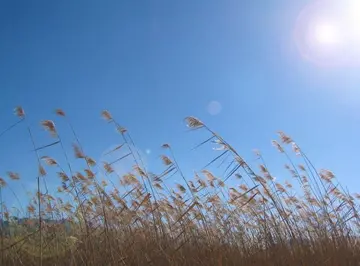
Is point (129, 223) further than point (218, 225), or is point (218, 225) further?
point (218, 225)

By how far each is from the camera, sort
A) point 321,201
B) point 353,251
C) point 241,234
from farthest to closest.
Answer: point 321,201 < point 241,234 < point 353,251

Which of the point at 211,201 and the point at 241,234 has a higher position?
the point at 211,201

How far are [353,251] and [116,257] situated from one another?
7.57 ft

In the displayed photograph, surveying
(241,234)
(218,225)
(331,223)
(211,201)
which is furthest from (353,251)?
(211,201)

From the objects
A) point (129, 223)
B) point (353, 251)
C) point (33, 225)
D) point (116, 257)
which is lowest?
point (353, 251)

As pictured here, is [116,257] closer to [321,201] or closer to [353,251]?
[353,251]

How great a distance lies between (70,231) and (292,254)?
3.01 m

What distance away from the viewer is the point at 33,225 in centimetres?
557

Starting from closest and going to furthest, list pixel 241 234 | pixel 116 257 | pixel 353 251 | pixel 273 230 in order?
pixel 116 257, pixel 353 251, pixel 273 230, pixel 241 234

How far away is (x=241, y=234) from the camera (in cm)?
467

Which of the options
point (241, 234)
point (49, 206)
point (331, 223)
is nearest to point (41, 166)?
point (49, 206)

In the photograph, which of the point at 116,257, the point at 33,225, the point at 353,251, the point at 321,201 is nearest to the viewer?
the point at 116,257

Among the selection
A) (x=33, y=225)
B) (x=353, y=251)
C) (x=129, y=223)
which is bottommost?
(x=353, y=251)

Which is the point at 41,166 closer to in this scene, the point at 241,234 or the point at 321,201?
the point at 241,234
